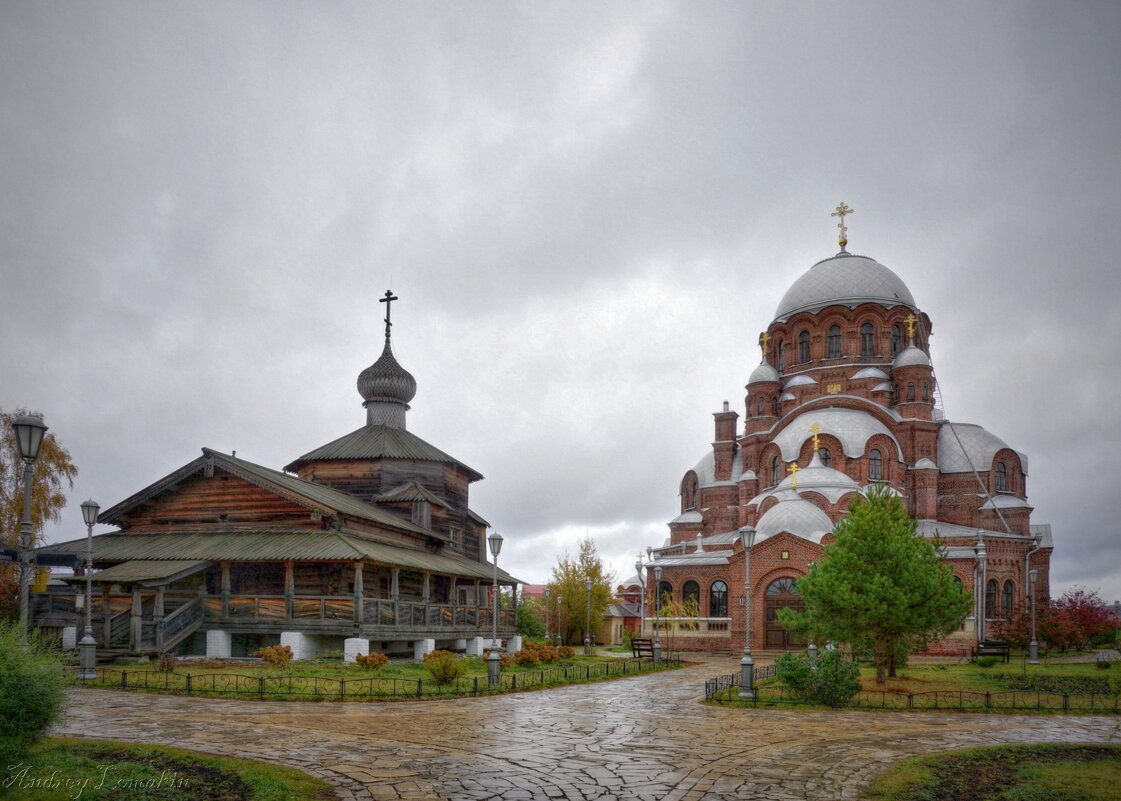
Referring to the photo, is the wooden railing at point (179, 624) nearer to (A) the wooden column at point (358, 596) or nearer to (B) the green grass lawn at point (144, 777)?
(A) the wooden column at point (358, 596)

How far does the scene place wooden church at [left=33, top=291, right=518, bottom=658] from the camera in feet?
80.2

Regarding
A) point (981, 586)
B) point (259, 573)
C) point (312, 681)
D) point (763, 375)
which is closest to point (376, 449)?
point (259, 573)

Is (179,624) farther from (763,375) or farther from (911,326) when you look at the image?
(911,326)

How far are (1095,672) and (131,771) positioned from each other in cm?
2839

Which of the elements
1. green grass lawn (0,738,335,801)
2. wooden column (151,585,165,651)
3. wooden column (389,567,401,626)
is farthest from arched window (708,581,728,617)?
green grass lawn (0,738,335,801)

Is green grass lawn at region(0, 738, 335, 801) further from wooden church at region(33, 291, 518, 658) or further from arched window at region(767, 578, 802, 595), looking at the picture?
arched window at region(767, 578, 802, 595)

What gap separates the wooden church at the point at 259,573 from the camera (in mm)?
24438

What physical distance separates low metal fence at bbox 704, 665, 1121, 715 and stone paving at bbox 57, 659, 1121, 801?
0.77 meters

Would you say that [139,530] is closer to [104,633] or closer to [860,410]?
[104,633]

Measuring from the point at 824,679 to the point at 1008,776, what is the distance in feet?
22.8

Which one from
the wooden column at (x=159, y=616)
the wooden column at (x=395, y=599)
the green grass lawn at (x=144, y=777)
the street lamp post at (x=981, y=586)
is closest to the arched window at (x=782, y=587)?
the street lamp post at (x=981, y=586)

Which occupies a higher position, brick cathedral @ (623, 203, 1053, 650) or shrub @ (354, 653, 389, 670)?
brick cathedral @ (623, 203, 1053, 650)

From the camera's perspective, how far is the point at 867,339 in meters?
51.8

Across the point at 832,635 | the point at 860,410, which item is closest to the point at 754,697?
the point at 832,635
